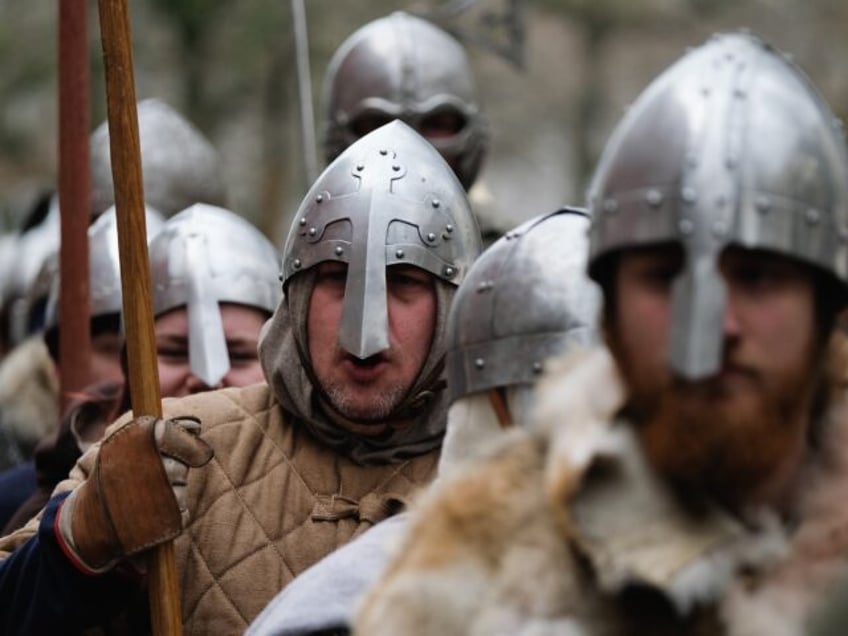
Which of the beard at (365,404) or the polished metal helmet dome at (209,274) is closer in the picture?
the beard at (365,404)

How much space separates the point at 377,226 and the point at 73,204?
1874 mm

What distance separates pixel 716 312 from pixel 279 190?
1773 centimetres

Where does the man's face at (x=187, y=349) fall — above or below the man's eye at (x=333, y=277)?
below

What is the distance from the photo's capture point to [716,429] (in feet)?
11.7

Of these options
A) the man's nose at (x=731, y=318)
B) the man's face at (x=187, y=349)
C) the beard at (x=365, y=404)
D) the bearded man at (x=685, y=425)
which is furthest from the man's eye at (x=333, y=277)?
the man's nose at (x=731, y=318)

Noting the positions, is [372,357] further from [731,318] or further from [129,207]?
[731,318]

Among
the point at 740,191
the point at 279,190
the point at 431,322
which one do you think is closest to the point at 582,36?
the point at 279,190

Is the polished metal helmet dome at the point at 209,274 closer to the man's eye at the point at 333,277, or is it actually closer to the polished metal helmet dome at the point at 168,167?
the man's eye at the point at 333,277

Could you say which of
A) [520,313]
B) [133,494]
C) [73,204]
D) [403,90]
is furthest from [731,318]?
[403,90]

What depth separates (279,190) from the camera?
21141 millimetres

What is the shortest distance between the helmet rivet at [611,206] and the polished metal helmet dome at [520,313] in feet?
2.00

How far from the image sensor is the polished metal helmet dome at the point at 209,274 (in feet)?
21.3

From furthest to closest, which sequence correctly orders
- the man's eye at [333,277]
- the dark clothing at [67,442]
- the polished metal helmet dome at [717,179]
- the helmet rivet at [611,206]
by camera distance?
the dark clothing at [67,442], the man's eye at [333,277], the helmet rivet at [611,206], the polished metal helmet dome at [717,179]

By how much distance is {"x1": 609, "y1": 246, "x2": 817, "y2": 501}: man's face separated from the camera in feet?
11.7
